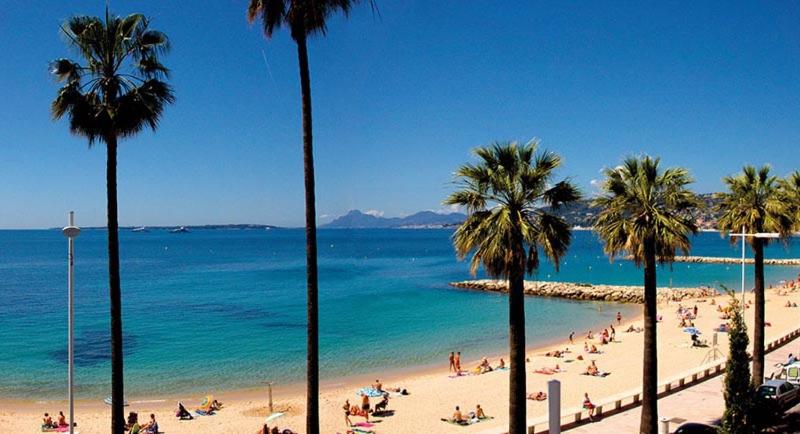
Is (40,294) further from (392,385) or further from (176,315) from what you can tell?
(392,385)

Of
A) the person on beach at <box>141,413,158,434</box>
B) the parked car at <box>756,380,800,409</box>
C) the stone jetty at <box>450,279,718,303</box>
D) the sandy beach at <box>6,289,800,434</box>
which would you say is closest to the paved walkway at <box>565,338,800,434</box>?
the parked car at <box>756,380,800,409</box>

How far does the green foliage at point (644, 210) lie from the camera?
46.8ft

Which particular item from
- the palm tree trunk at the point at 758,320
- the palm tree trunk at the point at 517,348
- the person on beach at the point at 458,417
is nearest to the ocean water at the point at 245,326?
the palm tree trunk at the point at 758,320

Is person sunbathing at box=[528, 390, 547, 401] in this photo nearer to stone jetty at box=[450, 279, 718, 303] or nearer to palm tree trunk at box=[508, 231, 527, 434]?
palm tree trunk at box=[508, 231, 527, 434]

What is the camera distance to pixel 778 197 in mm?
19812

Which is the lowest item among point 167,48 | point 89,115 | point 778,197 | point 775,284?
point 775,284

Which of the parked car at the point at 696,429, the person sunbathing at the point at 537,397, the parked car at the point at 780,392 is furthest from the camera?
the person sunbathing at the point at 537,397

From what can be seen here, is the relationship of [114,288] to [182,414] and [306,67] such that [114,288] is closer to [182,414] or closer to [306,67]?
[306,67]

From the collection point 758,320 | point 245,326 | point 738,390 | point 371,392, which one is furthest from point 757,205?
point 245,326

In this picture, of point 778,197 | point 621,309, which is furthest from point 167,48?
point 621,309

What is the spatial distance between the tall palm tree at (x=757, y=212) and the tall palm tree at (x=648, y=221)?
664 centimetres

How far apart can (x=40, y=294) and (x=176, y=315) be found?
3022 centimetres

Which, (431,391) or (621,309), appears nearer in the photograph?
(431,391)

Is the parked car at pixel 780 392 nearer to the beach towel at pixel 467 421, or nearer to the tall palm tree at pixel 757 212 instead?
the tall palm tree at pixel 757 212
